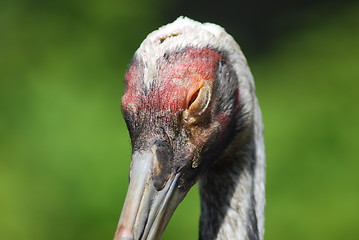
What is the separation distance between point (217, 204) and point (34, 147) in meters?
4.19

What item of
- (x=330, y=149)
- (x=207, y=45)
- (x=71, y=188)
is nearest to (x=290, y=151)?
(x=330, y=149)

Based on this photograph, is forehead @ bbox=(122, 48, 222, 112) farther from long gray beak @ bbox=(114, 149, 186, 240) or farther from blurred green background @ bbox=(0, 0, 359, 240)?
blurred green background @ bbox=(0, 0, 359, 240)

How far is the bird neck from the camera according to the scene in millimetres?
3461

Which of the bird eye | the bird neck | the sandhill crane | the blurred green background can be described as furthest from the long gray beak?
the blurred green background

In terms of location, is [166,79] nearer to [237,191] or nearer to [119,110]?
[237,191]

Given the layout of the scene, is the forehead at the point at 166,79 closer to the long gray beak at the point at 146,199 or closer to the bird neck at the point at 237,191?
the long gray beak at the point at 146,199

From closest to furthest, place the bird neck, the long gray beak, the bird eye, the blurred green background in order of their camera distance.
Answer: the long gray beak → the bird eye → the bird neck → the blurred green background

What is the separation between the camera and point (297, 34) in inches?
338

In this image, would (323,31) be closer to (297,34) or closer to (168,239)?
(297,34)

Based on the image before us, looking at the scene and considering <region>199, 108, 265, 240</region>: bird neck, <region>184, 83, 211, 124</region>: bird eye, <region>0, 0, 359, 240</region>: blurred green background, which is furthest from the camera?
<region>0, 0, 359, 240</region>: blurred green background

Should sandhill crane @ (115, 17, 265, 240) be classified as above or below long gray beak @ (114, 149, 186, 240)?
above

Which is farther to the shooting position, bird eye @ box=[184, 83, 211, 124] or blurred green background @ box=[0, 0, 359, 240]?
blurred green background @ box=[0, 0, 359, 240]

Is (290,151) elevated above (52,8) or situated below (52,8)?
below

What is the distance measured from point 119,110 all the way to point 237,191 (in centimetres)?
419
